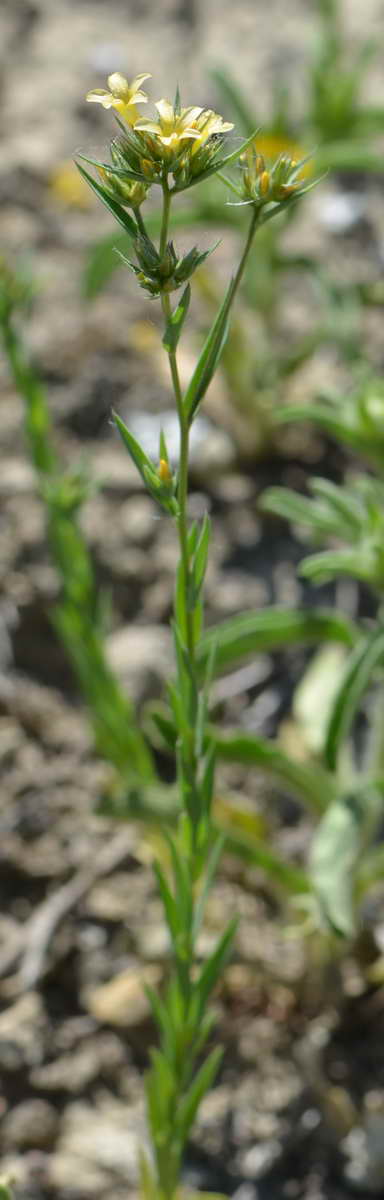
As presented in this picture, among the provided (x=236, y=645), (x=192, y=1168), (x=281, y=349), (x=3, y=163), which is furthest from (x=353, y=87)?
(x=192, y=1168)

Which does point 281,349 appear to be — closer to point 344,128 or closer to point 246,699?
point 344,128

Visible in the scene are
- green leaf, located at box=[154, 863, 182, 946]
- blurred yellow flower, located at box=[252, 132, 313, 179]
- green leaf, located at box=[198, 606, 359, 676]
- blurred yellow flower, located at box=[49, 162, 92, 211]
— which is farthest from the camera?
blurred yellow flower, located at box=[49, 162, 92, 211]

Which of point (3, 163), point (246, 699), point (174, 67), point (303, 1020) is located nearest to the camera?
point (303, 1020)

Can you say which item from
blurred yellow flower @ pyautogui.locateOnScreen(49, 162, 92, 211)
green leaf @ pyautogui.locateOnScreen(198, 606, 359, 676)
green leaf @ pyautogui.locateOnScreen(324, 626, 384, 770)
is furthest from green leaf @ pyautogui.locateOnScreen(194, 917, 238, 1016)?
blurred yellow flower @ pyautogui.locateOnScreen(49, 162, 92, 211)

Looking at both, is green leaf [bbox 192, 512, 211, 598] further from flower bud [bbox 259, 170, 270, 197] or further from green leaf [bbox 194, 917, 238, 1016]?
green leaf [bbox 194, 917, 238, 1016]

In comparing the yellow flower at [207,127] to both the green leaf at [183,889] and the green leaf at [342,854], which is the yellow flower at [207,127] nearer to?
the green leaf at [183,889]

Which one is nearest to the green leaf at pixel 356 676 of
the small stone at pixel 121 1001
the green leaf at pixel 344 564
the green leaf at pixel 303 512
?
the green leaf at pixel 344 564

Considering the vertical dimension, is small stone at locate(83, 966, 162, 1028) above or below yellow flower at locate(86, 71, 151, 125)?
below
